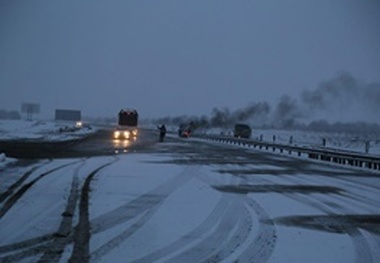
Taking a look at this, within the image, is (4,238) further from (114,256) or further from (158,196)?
(158,196)

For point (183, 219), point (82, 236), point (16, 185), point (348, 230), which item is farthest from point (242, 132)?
point (82, 236)

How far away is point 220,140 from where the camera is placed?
61.4 m

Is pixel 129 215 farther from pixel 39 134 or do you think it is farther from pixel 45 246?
pixel 39 134

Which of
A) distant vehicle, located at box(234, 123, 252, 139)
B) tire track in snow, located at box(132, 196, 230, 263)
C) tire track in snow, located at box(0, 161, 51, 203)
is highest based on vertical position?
distant vehicle, located at box(234, 123, 252, 139)

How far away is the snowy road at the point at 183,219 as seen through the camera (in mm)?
7535

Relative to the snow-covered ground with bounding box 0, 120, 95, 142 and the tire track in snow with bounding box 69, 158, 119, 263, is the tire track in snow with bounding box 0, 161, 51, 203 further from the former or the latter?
the snow-covered ground with bounding box 0, 120, 95, 142

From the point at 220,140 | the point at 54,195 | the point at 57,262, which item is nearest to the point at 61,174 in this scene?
the point at 54,195

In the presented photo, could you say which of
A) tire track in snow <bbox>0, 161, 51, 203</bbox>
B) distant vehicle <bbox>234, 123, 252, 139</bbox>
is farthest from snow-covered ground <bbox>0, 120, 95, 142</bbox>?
tire track in snow <bbox>0, 161, 51, 203</bbox>

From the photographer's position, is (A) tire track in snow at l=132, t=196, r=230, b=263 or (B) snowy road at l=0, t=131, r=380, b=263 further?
(B) snowy road at l=0, t=131, r=380, b=263

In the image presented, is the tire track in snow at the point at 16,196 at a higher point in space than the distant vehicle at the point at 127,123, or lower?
lower

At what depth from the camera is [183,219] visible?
33.1 ft

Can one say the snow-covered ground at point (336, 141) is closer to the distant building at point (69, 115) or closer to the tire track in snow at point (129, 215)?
the tire track in snow at point (129, 215)

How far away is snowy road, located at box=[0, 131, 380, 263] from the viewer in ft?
24.7

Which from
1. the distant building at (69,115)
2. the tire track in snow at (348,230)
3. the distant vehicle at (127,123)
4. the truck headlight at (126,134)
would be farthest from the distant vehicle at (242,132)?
the distant building at (69,115)
